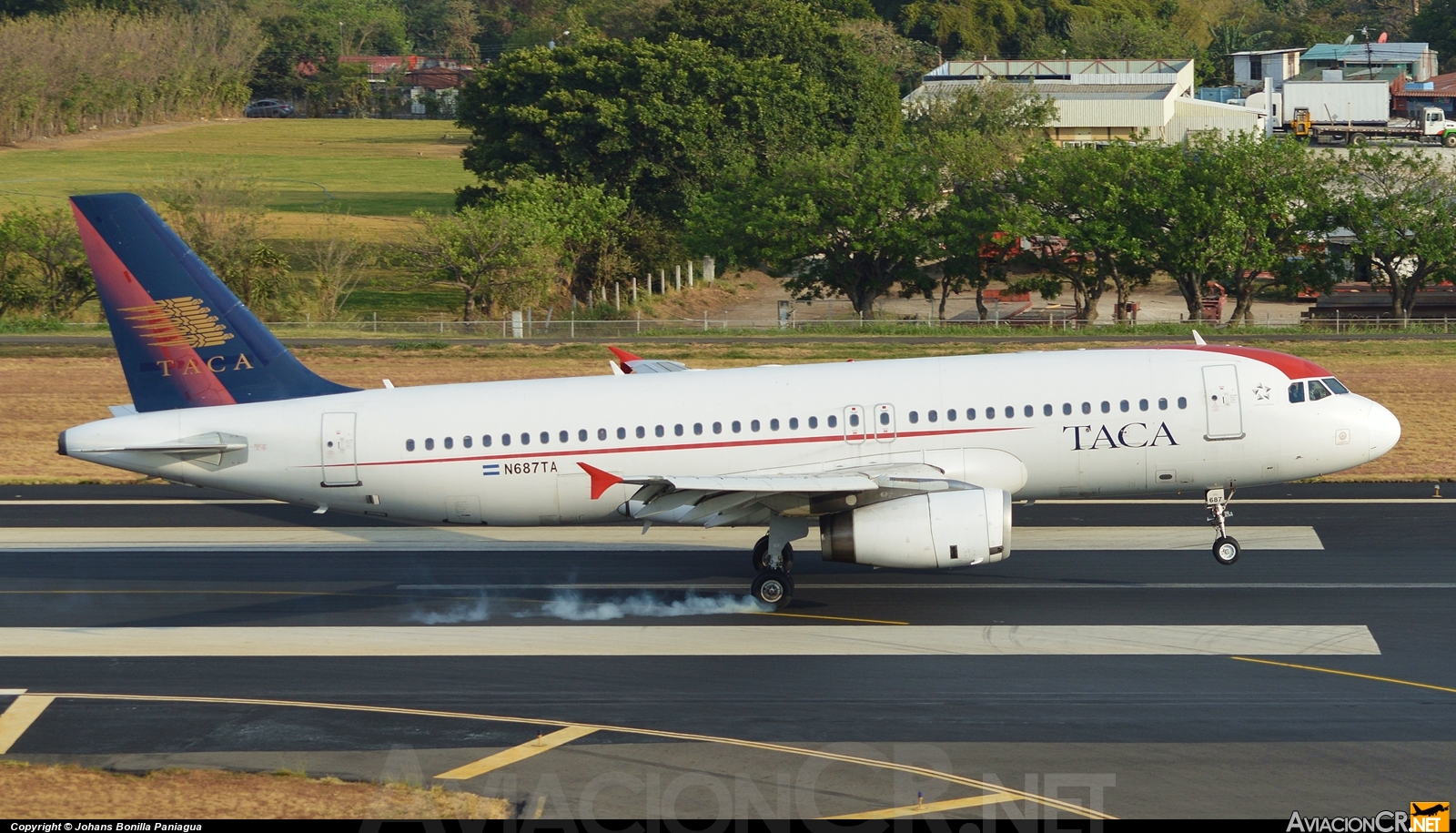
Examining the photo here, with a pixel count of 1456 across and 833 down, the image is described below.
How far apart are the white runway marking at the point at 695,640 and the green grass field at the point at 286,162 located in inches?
3723

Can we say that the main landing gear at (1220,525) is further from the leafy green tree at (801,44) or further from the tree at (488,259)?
the leafy green tree at (801,44)

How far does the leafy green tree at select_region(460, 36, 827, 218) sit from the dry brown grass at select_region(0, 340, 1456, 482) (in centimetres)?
3017

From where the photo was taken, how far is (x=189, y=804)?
17047 mm

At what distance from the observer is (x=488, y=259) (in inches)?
3305

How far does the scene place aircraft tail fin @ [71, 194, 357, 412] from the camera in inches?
1079

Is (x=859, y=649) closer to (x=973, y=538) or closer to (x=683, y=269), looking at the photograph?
(x=973, y=538)

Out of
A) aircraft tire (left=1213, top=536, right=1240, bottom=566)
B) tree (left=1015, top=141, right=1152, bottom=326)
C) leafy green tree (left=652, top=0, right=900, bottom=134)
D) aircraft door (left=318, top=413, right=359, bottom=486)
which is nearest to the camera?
aircraft door (left=318, top=413, right=359, bottom=486)

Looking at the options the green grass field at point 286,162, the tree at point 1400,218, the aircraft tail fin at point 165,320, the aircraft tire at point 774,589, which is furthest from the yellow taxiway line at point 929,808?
the green grass field at point 286,162

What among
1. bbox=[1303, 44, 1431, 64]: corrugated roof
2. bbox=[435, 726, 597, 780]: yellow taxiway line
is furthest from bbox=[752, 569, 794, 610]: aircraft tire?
bbox=[1303, 44, 1431, 64]: corrugated roof

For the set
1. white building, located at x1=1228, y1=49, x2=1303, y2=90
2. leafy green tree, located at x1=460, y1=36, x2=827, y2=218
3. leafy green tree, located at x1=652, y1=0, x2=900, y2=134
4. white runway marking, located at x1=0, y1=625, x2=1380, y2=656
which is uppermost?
white building, located at x1=1228, y1=49, x2=1303, y2=90

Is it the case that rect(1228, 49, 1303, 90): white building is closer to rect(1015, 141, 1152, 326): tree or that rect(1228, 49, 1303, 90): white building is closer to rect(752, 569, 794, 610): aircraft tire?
rect(1015, 141, 1152, 326): tree

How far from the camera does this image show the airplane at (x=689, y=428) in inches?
1054

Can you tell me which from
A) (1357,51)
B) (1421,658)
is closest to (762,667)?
(1421,658)

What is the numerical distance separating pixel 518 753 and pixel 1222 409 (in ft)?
49.3
